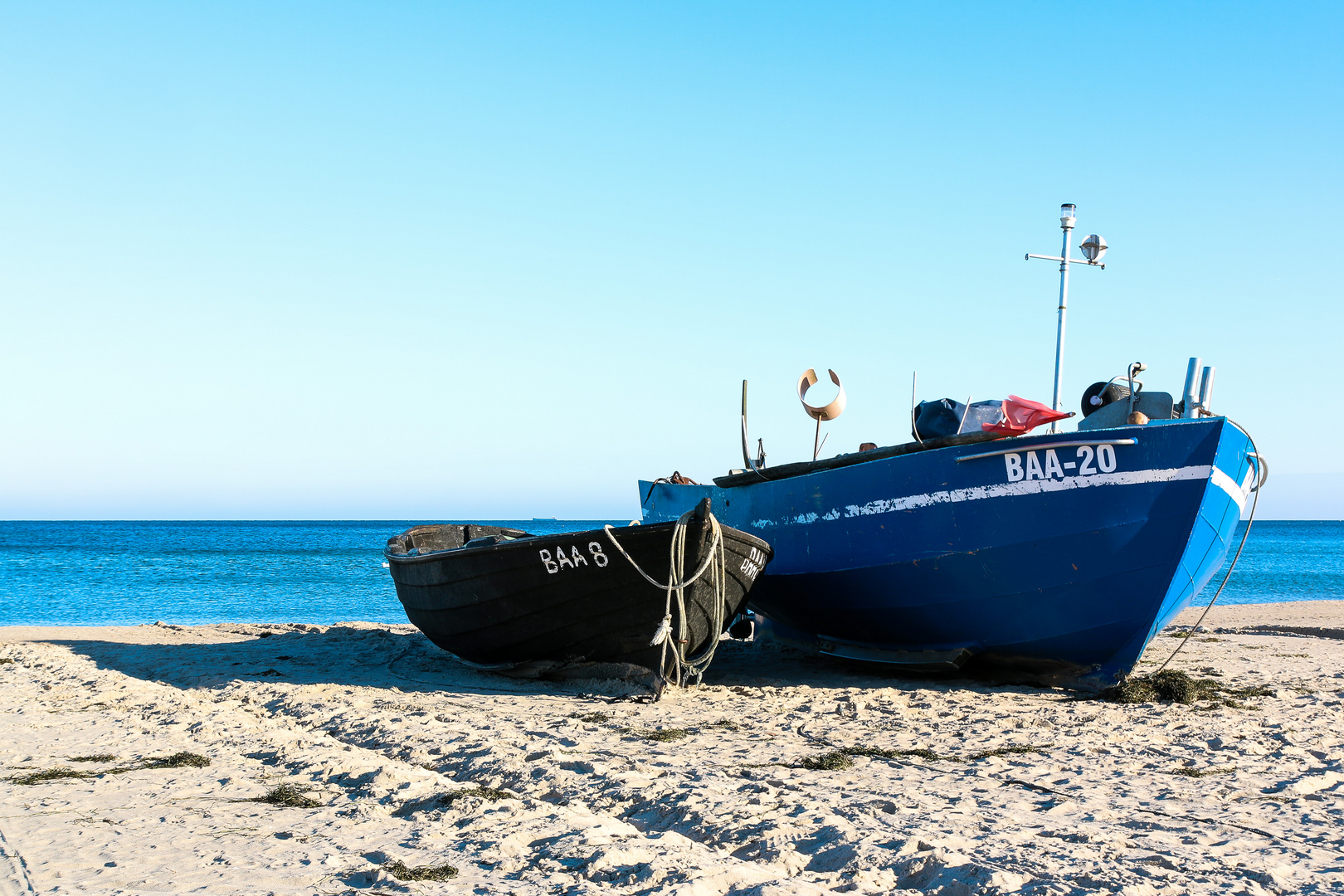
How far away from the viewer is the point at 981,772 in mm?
4941

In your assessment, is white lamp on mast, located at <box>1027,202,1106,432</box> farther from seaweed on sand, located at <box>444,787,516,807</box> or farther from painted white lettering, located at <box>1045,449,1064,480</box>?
seaweed on sand, located at <box>444,787,516,807</box>

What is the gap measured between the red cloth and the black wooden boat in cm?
204

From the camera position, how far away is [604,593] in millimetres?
7363

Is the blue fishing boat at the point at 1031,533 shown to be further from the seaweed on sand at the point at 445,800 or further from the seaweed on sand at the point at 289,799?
the seaweed on sand at the point at 289,799

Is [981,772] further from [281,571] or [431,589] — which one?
[281,571]

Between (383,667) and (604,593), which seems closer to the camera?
(604,593)

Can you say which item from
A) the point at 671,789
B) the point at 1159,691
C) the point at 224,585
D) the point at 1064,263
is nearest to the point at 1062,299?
the point at 1064,263

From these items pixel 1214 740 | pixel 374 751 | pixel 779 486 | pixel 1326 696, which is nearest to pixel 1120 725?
pixel 1214 740

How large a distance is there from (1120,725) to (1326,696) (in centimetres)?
223

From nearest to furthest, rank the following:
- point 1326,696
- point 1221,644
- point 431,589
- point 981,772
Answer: point 981,772 < point 1326,696 < point 431,589 < point 1221,644

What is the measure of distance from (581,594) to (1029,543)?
10.6ft

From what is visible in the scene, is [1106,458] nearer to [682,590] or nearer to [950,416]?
[950,416]

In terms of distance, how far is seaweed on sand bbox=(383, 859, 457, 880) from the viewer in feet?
11.4

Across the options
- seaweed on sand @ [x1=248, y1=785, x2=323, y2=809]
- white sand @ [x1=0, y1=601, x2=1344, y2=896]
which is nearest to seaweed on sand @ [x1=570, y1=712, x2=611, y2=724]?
white sand @ [x1=0, y1=601, x2=1344, y2=896]
